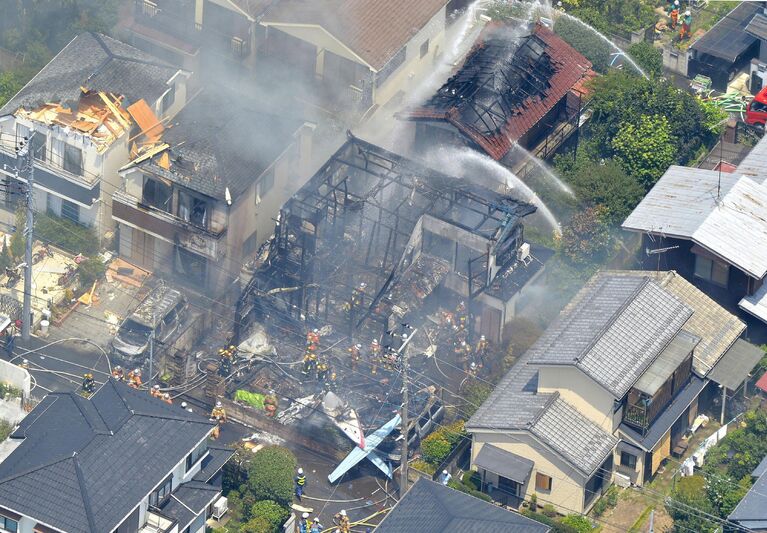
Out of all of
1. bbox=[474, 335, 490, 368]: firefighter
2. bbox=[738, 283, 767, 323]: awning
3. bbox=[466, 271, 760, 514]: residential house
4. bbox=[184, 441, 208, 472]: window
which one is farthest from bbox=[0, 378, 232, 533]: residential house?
bbox=[738, 283, 767, 323]: awning

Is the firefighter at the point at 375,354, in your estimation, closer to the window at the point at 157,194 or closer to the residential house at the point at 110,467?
the residential house at the point at 110,467

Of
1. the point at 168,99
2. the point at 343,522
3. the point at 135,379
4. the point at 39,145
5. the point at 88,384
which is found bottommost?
the point at 343,522

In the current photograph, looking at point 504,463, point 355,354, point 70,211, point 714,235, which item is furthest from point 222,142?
point 714,235

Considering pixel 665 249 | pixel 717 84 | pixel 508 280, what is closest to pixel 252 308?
pixel 508 280

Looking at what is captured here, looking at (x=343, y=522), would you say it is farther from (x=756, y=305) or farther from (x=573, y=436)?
(x=756, y=305)

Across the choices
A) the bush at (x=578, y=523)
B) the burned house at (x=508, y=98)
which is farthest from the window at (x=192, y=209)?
the bush at (x=578, y=523)

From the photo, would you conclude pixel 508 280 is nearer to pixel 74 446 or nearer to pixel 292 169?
pixel 292 169
